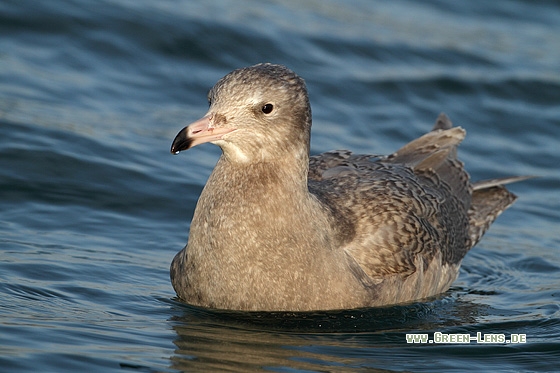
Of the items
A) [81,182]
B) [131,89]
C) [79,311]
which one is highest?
[131,89]

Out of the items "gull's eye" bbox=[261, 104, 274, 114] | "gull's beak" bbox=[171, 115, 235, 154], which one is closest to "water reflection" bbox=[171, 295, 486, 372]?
"gull's beak" bbox=[171, 115, 235, 154]

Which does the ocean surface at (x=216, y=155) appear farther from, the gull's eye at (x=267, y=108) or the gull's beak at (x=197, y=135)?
the gull's eye at (x=267, y=108)

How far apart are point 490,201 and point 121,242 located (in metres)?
3.47

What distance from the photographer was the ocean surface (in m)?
6.86

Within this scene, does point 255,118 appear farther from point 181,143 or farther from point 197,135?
point 181,143

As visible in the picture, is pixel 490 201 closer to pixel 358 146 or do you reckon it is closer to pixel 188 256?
pixel 358 146

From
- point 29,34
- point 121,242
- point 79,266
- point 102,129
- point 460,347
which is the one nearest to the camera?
point 460,347

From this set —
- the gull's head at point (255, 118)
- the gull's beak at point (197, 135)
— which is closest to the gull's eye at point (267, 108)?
the gull's head at point (255, 118)

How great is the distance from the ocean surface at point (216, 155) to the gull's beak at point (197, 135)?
46.6 inches

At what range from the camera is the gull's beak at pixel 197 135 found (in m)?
A: 6.79

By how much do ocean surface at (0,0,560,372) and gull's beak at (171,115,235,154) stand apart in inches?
46.6

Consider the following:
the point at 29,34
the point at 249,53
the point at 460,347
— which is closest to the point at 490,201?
the point at 460,347

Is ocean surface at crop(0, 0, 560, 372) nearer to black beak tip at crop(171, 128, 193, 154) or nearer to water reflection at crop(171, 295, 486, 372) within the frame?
water reflection at crop(171, 295, 486, 372)

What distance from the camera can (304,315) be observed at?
7.27 metres
